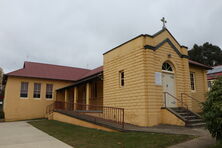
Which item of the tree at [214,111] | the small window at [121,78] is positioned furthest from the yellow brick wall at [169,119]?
the tree at [214,111]

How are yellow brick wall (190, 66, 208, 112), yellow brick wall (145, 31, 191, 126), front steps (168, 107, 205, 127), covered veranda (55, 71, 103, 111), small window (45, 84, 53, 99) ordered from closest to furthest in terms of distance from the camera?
front steps (168, 107, 205, 127), yellow brick wall (145, 31, 191, 126), covered veranda (55, 71, 103, 111), yellow brick wall (190, 66, 208, 112), small window (45, 84, 53, 99)

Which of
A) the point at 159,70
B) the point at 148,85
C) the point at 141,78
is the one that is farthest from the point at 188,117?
the point at 141,78

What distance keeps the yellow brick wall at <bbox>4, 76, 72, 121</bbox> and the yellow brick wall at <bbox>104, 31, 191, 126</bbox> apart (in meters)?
9.48

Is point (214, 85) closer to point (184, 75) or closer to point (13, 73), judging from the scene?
point (184, 75)

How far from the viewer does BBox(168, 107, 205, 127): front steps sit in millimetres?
9846

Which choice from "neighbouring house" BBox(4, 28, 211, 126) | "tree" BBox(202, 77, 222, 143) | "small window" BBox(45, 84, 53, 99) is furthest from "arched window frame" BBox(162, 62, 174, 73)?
"small window" BBox(45, 84, 53, 99)

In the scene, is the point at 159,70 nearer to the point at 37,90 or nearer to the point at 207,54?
the point at 37,90

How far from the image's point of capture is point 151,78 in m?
10.9

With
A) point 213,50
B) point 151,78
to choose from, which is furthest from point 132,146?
point 213,50

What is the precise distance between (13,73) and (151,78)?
1464 cm

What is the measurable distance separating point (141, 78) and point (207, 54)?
1698 inches

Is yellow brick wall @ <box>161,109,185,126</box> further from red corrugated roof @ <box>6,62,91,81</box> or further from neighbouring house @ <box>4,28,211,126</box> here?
red corrugated roof @ <box>6,62,91,81</box>

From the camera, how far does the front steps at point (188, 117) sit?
9.85 meters

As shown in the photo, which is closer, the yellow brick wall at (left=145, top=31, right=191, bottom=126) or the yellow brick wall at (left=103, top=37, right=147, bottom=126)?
the yellow brick wall at (left=145, top=31, right=191, bottom=126)
